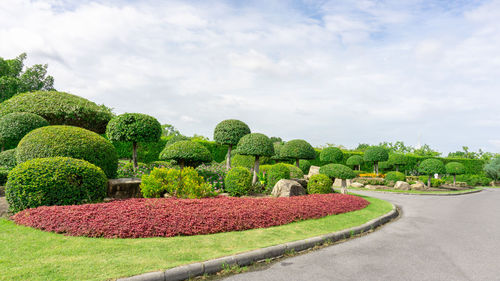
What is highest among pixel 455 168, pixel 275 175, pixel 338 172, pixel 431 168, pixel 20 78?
pixel 20 78

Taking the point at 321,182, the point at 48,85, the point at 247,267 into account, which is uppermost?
the point at 48,85

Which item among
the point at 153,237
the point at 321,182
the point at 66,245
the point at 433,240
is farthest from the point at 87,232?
the point at 321,182

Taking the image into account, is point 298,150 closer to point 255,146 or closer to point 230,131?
point 230,131

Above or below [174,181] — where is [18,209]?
below

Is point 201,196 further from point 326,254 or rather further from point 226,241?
point 326,254

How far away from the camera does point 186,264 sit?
3.93 meters

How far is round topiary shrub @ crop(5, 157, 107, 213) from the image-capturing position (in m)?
6.43

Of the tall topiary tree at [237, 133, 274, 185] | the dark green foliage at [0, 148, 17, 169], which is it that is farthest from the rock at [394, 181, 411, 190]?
the dark green foliage at [0, 148, 17, 169]

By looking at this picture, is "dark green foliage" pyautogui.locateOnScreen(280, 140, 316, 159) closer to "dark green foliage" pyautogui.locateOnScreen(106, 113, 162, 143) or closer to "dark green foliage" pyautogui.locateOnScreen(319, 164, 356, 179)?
"dark green foliage" pyautogui.locateOnScreen(319, 164, 356, 179)

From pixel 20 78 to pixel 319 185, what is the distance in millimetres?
32057

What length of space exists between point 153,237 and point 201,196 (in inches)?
154

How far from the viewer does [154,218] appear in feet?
19.2

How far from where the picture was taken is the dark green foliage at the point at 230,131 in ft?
56.7

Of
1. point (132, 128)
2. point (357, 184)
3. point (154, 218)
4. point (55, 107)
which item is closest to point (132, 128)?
point (132, 128)
